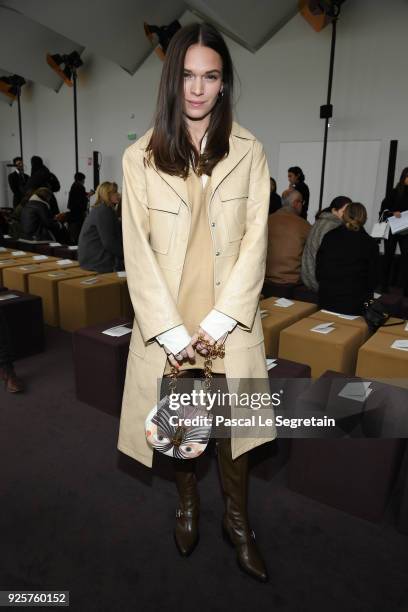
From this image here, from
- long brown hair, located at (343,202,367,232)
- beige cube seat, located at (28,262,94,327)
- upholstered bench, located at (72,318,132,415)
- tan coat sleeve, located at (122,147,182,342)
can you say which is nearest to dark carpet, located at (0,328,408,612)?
upholstered bench, located at (72,318,132,415)

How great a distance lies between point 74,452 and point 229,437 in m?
1.03

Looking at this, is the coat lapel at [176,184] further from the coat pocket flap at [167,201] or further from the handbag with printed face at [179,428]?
the handbag with printed face at [179,428]

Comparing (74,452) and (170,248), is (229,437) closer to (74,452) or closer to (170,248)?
(170,248)

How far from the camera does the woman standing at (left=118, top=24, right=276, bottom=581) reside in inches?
47.4

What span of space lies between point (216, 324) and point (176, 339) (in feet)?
0.38

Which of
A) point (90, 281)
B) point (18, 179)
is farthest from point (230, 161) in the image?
point (18, 179)

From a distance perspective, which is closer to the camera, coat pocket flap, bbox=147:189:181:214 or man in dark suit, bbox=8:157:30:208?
coat pocket flap, bbox=147:189:181:214

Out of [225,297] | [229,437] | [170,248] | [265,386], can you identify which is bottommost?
[229,437]

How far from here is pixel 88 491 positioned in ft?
6.00

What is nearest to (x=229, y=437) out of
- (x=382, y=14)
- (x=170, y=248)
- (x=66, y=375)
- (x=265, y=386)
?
(x=265, y=386)

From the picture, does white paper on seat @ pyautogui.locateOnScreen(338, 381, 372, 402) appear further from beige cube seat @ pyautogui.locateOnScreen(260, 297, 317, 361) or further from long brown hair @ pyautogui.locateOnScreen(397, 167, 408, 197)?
long brown hair @ pyautogui.locateOnScreen(397, 167, 408, 197)

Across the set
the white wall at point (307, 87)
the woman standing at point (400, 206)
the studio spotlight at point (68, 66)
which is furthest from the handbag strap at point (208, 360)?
the studio spotlight at point (68, 66)

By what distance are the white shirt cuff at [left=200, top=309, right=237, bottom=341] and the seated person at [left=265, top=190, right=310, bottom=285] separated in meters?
2.97

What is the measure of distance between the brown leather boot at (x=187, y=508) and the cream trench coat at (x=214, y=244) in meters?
0.31
